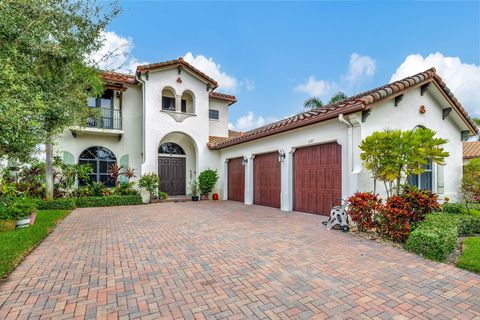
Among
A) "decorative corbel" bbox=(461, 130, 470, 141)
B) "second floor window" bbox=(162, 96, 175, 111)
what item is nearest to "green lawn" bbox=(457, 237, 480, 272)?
"decorative corbel" bbox=(461, 130, 470, 141)

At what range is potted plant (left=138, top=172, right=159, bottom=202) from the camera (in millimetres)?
14293

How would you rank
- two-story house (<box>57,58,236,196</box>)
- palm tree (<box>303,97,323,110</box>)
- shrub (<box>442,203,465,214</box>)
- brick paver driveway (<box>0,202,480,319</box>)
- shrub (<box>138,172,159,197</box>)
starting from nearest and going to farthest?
brick paver driveway (<box>0,202,480,319</box>), shrub (<box>442,203,465,214</box>), shrub (<box>138,172,159,197</box>), two-story house (<box>57,58,236,196</box>), palm tree (<box>303,97,323,110</box>)

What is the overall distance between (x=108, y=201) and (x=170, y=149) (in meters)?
5.45

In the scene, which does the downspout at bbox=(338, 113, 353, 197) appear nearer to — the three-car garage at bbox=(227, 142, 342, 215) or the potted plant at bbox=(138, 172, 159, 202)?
the three-car garage at bbox=(227, 142, 342, 215)

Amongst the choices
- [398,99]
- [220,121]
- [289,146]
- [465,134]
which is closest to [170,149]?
[220,121]

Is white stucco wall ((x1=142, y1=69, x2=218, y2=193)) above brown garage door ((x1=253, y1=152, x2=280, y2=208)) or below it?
above

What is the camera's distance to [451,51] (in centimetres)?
1252

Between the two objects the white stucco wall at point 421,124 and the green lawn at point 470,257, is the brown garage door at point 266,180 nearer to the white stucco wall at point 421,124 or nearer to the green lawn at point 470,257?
the white stucco wall at point 421,124

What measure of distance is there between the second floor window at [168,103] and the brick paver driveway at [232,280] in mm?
11725

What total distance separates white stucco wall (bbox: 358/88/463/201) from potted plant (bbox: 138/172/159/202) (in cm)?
1091

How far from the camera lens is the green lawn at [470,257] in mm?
4414

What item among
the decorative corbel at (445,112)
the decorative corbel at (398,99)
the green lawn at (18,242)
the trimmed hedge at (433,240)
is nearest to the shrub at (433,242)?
the trimmed hedge at (433,240)

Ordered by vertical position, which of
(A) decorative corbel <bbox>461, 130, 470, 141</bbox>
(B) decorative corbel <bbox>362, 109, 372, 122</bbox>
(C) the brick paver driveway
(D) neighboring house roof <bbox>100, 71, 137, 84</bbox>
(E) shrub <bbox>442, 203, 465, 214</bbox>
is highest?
(D) neighboring house roof <bbox>100, 71, 137, 84</bbox>

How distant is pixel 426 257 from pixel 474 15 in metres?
10.2
